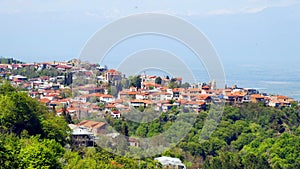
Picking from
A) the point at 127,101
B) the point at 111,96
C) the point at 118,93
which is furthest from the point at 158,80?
the point at 127,101

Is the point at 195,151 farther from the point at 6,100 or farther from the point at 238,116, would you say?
the point at 6,100

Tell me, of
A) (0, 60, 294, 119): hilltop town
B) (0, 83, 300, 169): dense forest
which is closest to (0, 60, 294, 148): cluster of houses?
(0, 60, 294, 119): hilltop town

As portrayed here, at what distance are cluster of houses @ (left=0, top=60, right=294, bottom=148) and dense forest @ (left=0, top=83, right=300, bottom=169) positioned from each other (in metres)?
0.54

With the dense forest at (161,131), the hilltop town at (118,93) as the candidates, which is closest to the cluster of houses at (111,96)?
the hilltop town at (118,93)

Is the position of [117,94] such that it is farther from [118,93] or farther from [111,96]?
[111,96]

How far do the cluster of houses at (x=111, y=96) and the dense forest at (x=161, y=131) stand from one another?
21.2 inches

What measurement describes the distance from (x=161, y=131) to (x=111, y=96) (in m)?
3.28

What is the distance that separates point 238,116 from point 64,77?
805 cm

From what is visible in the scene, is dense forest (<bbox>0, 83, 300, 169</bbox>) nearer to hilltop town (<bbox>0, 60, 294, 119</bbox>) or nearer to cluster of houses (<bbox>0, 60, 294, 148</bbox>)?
cluster of houses (<bbox>0, 60, 294, 148</bbox>)

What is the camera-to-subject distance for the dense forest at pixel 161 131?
6348 mm

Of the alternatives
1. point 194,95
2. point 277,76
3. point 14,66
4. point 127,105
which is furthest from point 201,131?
point 277,76

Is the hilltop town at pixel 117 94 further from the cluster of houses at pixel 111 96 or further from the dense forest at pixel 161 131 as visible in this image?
the dense forest at pixel 161 131

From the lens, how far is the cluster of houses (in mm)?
13477

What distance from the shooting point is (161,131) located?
460 inches
